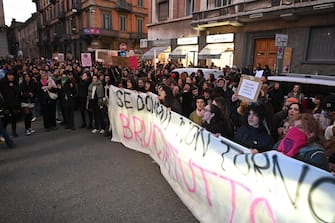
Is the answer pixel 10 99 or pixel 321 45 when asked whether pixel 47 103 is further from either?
pixel 321 45

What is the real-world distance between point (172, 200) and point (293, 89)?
478cm

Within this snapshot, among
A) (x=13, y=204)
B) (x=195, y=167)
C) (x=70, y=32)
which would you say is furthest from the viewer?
(x=70, y=32)

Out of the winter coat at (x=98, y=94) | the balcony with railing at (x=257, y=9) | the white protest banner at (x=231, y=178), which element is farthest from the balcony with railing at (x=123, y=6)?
the white protest banner at (x=231, y=178)

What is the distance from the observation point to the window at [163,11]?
84.1ft

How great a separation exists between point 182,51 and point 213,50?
425cm

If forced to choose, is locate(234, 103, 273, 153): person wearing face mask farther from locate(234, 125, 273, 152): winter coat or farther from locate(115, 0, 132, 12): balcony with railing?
locate(115, 0, 132, 12): balcony with railing

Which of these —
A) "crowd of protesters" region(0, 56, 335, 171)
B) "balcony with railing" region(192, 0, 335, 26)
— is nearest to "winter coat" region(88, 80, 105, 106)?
"crowd of protesters" region(0, 56, 335, 171)

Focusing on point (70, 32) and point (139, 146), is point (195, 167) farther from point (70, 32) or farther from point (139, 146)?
point (70, 32)

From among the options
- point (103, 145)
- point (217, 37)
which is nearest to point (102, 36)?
point (217, 37)

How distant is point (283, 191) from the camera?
2.04 metres

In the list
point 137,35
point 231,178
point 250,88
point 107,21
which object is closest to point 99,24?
point 107,21

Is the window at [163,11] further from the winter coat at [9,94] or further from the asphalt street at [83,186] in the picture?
the asphalt street at [83,186]

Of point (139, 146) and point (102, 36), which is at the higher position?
point (102, 36)

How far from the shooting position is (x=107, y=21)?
39250 millimetres
